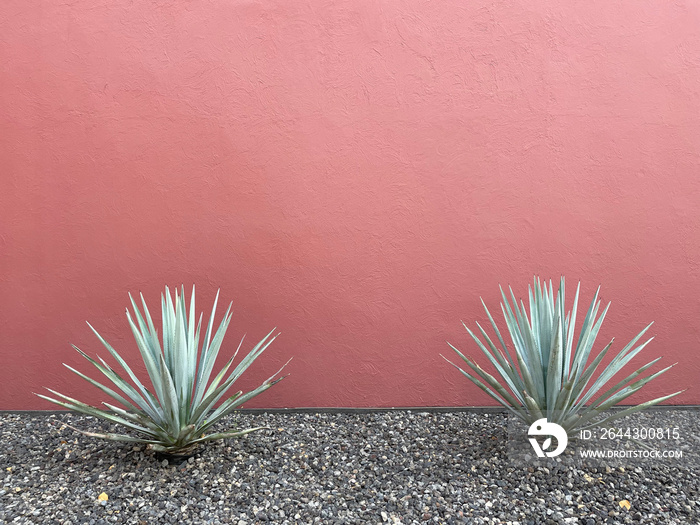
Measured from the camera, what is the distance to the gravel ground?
85.6 inches

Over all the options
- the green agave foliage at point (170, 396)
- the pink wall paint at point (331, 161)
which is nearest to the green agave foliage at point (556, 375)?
the pink wall paint at point (331, 161)

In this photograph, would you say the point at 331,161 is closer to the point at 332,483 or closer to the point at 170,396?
the point at 170,396

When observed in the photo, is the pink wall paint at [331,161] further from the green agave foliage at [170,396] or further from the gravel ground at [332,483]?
the green agave foliage at [170,396]

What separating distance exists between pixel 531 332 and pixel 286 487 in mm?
1262

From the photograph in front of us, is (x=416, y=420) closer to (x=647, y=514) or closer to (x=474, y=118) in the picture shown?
(x=647, y=514)

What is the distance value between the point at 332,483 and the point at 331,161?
1.71m

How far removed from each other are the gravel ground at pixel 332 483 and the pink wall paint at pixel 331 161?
48cm

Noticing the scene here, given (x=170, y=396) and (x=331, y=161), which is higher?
(x=331, y=161)

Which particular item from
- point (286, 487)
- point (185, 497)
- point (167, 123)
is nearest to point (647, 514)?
point (286, 487)

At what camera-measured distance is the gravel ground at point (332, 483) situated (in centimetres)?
217

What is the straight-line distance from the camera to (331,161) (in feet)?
10.4

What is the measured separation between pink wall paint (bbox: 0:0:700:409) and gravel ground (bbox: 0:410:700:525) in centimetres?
48

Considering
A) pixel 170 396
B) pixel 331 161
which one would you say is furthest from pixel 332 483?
pixel 331 161

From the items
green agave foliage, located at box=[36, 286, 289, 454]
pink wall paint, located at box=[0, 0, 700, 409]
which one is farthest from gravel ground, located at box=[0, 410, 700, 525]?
pink wall paint, located at box=[0, 0, 700, 409]
